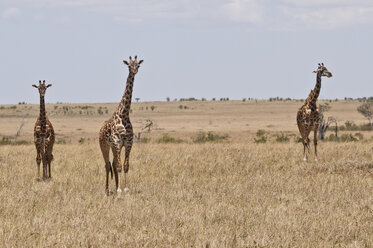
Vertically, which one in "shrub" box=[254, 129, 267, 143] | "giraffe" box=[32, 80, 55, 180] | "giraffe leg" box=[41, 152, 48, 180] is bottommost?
"shrub" box=[254, 129, 267, 143]

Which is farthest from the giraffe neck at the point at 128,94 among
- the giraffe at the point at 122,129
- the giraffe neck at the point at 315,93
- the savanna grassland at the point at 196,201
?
the giraffe neck at the point at 315,93

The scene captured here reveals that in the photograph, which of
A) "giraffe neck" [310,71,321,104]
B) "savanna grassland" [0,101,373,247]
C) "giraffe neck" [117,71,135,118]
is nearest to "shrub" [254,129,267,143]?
"savanna grassland" [0,101,373,247]

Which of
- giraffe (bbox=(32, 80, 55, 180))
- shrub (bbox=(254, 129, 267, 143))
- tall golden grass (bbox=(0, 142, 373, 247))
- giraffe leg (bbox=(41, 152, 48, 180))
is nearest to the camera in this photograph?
tall golden grass (bbox=(0, 142, 373, 247))

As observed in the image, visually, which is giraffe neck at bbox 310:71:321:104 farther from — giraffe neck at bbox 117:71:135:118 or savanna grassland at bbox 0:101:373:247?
giraffe neck at bbox 117:71:135:118

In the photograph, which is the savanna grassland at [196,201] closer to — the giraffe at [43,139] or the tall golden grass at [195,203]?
the tall golden grass at [195,203]

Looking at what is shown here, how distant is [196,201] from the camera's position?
11.1m

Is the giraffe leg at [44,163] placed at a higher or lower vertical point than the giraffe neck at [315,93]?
lower

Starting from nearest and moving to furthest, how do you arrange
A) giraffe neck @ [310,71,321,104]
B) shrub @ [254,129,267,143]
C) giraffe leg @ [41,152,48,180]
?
giraffe leg @ [41,152,48,180] < giraffe neck @ [310,71,321,104] < shrub @ [254,129,267,143]

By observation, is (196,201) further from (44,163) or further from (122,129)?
(44,163)

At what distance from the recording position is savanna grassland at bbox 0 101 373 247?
8.22 m

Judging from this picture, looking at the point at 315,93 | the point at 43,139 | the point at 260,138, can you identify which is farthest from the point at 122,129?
the point at 260,138

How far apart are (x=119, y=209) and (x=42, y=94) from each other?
5.54m

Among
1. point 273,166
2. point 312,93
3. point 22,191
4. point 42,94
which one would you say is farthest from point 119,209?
point 312,93

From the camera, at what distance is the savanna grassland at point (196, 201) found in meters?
8.22
